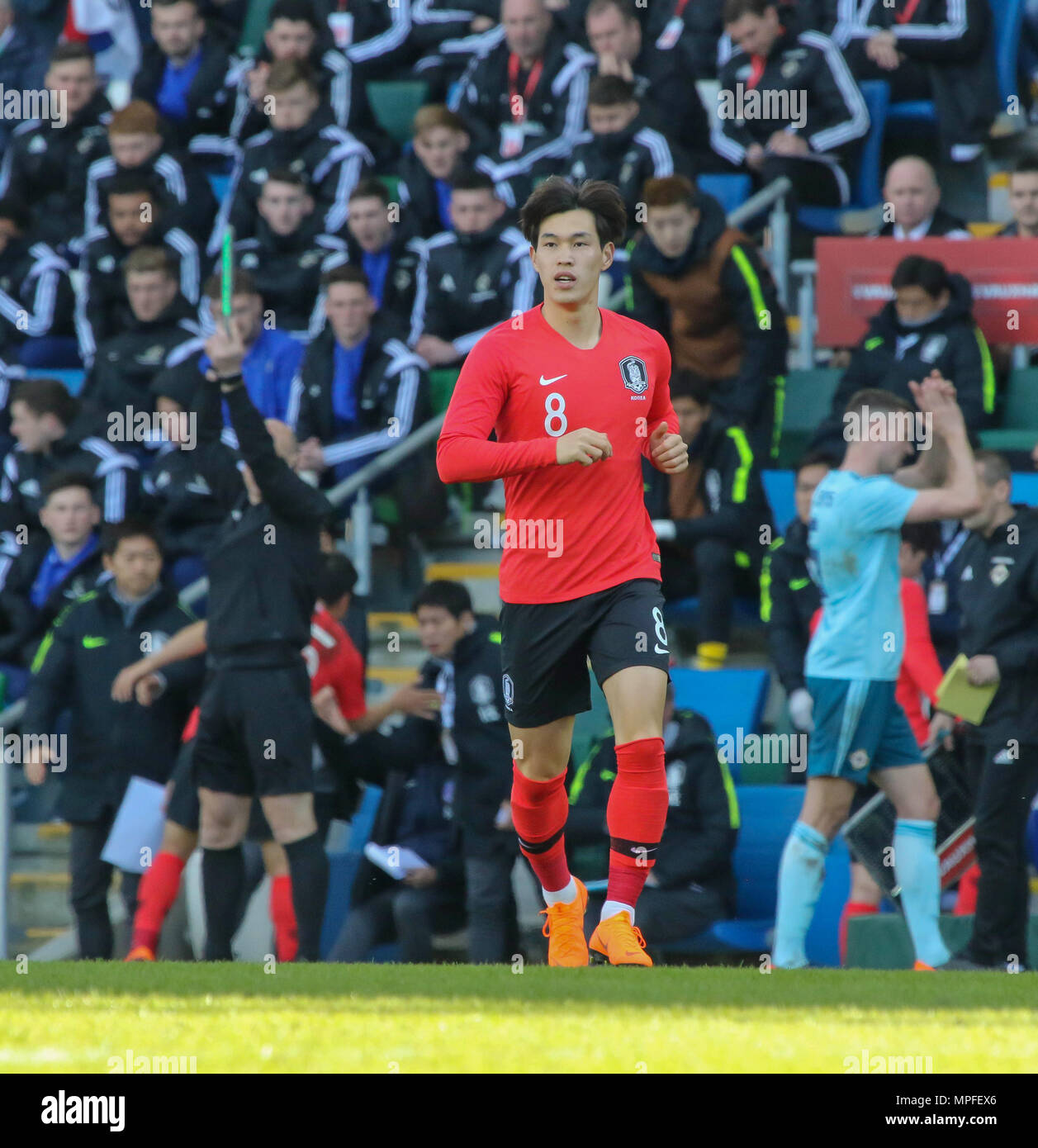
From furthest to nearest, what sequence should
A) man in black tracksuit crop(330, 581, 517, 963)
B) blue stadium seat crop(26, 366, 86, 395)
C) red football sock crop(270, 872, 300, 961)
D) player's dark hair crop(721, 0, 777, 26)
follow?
blue stadium seat crop(26, 366, 86, 395) < player's dark hair crop(721, 0, 777, 26) < red football sock crop(270, 872, 300, 961) < man in black tracksuit crop(330, 581, 517, 963)

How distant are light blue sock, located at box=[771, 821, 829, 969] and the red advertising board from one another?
353 cm

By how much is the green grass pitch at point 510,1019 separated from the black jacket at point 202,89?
334 inches

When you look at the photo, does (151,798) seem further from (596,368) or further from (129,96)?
(129,96)

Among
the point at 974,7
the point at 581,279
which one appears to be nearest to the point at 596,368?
the point at 581,279

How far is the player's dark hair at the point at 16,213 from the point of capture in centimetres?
1242

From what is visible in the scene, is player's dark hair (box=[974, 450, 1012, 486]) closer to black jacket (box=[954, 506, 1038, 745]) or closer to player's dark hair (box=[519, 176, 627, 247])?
black jacket (box=[954, 506, 1038, 745])

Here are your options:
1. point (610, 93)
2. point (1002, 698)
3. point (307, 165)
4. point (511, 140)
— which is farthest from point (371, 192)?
point (1002, 698)

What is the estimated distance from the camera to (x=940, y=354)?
9.38 m

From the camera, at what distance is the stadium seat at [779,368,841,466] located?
10203mm

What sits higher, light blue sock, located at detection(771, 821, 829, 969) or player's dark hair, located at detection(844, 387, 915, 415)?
player's dark hair, located at detection(844, 387, 915, 415)

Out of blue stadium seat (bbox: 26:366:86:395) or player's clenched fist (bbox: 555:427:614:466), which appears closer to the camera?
player's clenched fist (bbox: 555:427:614:466)

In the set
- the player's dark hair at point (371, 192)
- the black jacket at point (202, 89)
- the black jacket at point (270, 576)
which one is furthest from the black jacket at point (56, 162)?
the black jacket at point (270, 576)

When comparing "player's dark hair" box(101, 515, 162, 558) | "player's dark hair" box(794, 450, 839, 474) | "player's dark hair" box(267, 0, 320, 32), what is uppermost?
"player's dark hair" box(267, 0, 320, 32)

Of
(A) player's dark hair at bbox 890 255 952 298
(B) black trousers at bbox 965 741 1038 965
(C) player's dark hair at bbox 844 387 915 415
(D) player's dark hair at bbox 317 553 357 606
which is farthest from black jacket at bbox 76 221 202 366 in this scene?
(B) black trousers at bbox 965 741 1038 965
